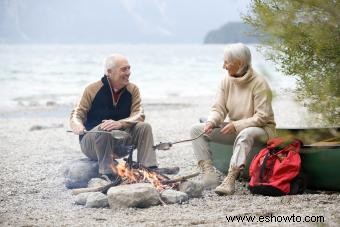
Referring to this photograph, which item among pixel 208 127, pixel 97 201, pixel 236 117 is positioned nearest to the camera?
pixel 97 201

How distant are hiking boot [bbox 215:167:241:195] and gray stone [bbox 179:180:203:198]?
16 centimetres

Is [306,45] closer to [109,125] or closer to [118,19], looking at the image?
[109,125]

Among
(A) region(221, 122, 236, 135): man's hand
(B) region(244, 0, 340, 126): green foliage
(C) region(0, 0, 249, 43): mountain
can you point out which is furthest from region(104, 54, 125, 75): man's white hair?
(C) region(0, 0, 249, 43): mountain

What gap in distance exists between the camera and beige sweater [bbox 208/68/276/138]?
6.71 m

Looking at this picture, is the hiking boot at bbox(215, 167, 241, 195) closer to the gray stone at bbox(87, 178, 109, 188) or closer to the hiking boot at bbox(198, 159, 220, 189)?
the hiking boot at bbox(198, 159, 220, 189)

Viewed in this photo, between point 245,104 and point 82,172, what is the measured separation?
1783 millimetres

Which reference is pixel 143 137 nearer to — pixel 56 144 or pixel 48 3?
pixel 56 144

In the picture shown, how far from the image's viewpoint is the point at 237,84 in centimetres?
693

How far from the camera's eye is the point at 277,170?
636 centimetres

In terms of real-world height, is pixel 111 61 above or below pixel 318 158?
above

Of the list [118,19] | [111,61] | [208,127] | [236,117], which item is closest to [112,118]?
[111,61]

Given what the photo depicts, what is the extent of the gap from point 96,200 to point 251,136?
1.59 meters

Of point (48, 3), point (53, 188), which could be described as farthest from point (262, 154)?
point (48, 3)

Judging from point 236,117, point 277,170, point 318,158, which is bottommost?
point 277,170
